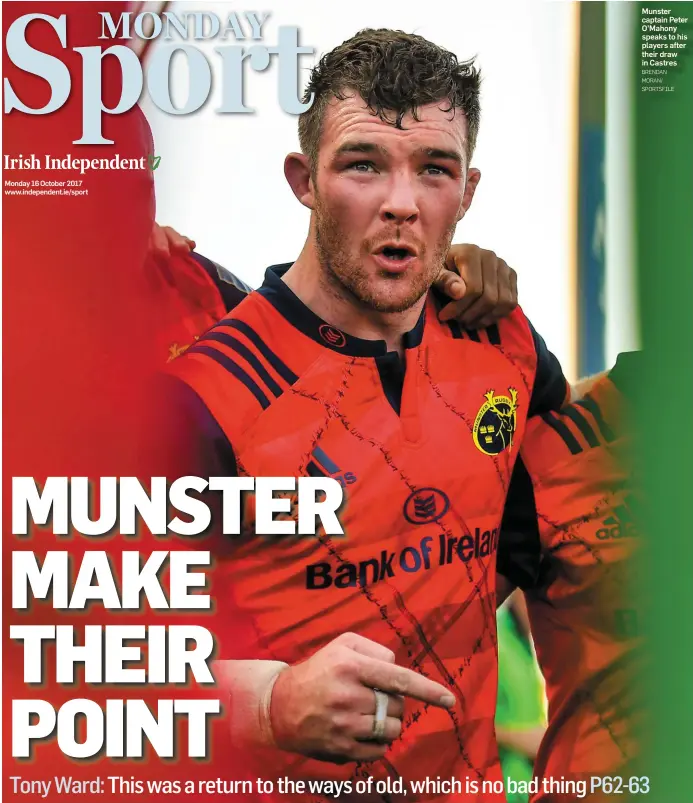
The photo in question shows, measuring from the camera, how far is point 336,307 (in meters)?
2.53

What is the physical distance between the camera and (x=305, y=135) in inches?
101

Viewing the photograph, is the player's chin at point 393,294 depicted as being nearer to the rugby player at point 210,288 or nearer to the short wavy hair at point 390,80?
the rugby player at point 210,288

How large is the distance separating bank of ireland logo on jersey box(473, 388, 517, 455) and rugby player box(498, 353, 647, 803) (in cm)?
8

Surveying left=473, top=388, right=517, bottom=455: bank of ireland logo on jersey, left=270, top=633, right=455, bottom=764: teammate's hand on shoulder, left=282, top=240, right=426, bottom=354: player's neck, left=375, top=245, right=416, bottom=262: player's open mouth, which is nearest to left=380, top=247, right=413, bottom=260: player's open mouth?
left=375, top=245, right=416, bottom=262: player's open mouth

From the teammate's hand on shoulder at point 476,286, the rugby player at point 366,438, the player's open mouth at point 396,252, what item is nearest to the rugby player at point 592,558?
the rugby player at point 366,438

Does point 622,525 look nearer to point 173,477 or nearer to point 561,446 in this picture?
point 561,446

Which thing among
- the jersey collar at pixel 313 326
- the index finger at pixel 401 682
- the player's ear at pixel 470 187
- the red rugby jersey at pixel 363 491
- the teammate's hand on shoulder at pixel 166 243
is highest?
the player's ear at pixel 470 187

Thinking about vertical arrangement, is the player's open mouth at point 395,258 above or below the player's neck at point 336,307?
above

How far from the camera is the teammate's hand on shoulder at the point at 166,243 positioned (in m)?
2.63

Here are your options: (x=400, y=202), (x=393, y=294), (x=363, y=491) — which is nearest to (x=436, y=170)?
(x=400, y=202)

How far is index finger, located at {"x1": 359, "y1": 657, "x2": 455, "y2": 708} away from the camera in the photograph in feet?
7.66

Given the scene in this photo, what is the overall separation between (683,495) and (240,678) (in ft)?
3.57

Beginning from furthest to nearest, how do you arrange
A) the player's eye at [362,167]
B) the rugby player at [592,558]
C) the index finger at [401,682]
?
1. the rugby player at [592,558]
2. the player's eye at [362,167]
3. the index finger at [401,682]

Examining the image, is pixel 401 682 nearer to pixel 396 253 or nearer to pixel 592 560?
pixel 592 560
